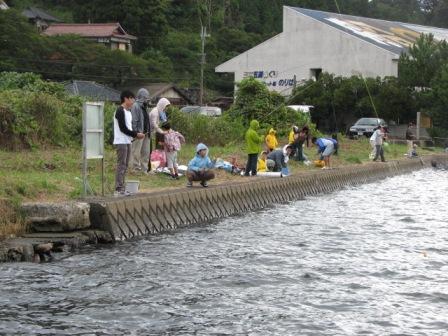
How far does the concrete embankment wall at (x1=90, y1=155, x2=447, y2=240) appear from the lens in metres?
11.4

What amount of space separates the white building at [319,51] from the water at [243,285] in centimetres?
3634

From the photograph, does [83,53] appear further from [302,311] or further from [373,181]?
[302,311]

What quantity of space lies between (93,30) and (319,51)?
60.0 feet

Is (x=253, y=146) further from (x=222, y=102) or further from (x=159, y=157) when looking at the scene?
(x=222, y=102)

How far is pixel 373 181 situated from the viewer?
81.3 ft

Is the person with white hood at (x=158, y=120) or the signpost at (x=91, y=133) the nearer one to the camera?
the signpost at (x=91, y=133)

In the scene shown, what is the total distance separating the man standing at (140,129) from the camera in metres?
14.4

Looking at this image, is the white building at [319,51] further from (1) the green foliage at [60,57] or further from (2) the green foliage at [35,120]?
(2) the green foliage at [35,120]

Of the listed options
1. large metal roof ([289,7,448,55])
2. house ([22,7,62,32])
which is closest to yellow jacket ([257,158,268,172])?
large metal roof ([289,7,448,55])

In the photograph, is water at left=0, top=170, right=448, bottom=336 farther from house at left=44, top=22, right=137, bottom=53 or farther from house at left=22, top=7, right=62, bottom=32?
house at left=22, top=7, right=62, bottom=32

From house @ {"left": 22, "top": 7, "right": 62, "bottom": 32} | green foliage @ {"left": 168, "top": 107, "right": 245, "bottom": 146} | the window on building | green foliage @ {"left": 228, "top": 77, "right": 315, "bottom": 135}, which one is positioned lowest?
green foliage @ {"left": 168, "top": 107, "right": 245, "bottom": 146}

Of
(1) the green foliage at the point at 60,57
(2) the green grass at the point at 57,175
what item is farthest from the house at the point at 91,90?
(2) the green grass at the point at 57,175

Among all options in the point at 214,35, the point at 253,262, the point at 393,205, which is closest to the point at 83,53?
the point at 214,35

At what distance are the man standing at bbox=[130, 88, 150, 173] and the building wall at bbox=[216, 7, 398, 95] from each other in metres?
33.6
